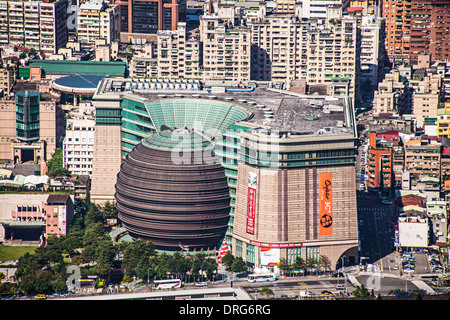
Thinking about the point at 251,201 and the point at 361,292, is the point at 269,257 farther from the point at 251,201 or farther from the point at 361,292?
the point at 361,292

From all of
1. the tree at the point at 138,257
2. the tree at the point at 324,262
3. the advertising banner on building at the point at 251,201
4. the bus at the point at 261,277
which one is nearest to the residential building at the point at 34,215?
the tree at the point at 138,257

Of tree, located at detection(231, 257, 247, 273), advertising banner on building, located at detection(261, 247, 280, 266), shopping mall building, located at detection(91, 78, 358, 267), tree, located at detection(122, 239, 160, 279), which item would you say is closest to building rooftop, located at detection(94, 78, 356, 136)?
shopping mall building, located at detection(91, 78, 358, 267)

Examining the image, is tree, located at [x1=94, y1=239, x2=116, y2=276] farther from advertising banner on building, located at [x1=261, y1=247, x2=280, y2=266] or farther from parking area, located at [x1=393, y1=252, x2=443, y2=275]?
parking area, located at [x1=393, y1=252, x2=443, y2=275]

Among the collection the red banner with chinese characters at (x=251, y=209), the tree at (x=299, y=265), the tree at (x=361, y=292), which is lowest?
the tree at (x=361, y=292)

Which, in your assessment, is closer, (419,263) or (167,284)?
(167,284)

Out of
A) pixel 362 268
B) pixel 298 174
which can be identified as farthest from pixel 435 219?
pixel 298 174

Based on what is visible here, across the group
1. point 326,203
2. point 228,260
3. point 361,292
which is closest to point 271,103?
point 326,203

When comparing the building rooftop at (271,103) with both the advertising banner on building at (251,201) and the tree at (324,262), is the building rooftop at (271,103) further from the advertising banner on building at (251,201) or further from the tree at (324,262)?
the tree at (324,262)
